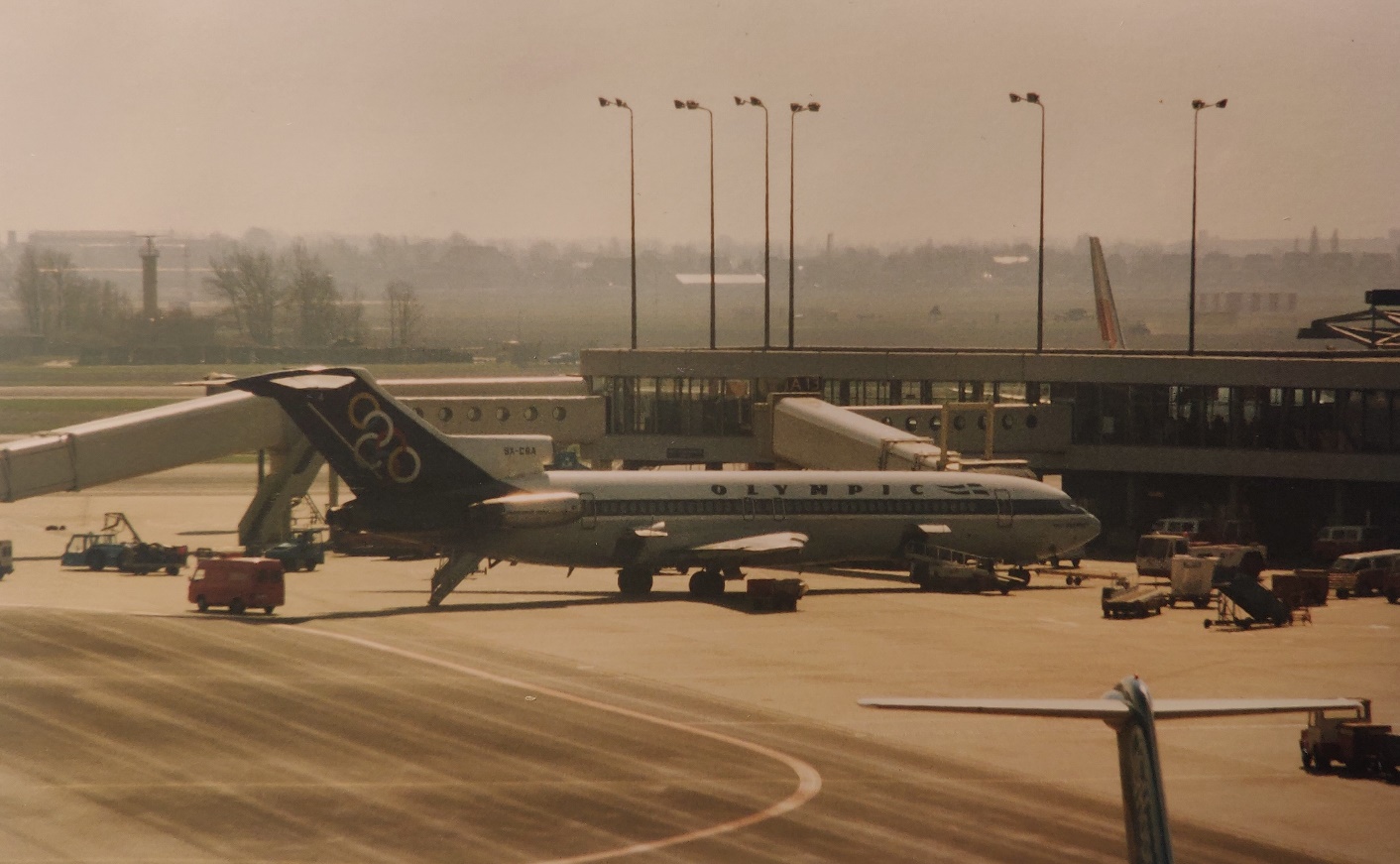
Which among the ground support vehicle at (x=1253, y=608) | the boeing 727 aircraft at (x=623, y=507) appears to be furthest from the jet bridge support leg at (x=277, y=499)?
the ground support vehicle at (x=1253, y=608)

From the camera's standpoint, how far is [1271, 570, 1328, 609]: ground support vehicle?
56.1 meters

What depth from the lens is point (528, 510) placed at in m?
55.2

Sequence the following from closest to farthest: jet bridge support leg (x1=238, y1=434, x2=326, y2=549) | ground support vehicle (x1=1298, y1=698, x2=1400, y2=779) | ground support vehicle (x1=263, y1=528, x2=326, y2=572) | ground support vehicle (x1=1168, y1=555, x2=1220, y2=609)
A: ground support vehicle (x1=1298, y1=698, x2=1400, y2=779) → ground support vehicle (x1=1168, y1=555, x2=1220, y2=609) → ground support vehicle (x1=263, y1=528, x2=326, y2=572) → jet bridge support leg (x1=238, y1=434, x2=326, y2=549)

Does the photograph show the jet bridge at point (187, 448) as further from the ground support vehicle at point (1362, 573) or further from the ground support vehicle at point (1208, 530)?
the ground support vehicle at point (1362, 573)

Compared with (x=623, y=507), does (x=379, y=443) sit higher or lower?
higher

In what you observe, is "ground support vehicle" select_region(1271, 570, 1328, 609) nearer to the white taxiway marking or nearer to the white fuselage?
the white fuselage

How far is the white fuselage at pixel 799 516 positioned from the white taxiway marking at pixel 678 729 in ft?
31.4

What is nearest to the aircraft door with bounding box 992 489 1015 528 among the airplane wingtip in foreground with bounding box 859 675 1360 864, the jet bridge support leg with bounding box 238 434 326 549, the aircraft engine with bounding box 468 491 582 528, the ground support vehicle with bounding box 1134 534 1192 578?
the ground support vehicle with bounding box 1134 534 1192 578

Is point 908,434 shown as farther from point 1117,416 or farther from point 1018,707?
point 1018,707

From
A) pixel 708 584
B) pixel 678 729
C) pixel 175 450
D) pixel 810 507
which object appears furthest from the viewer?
pixel 175 450

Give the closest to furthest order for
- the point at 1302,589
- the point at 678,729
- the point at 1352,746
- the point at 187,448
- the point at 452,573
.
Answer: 1. the point at 1352,746
2. the point at 678,729
3. the point at 1302,589
4. the point at 452,573
5. the point at 187,448

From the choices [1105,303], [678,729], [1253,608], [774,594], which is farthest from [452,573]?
[1105,303]

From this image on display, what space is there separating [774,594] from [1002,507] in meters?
12.1

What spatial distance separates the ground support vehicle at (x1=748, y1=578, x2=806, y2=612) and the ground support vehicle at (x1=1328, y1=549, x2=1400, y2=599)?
21.3 m
